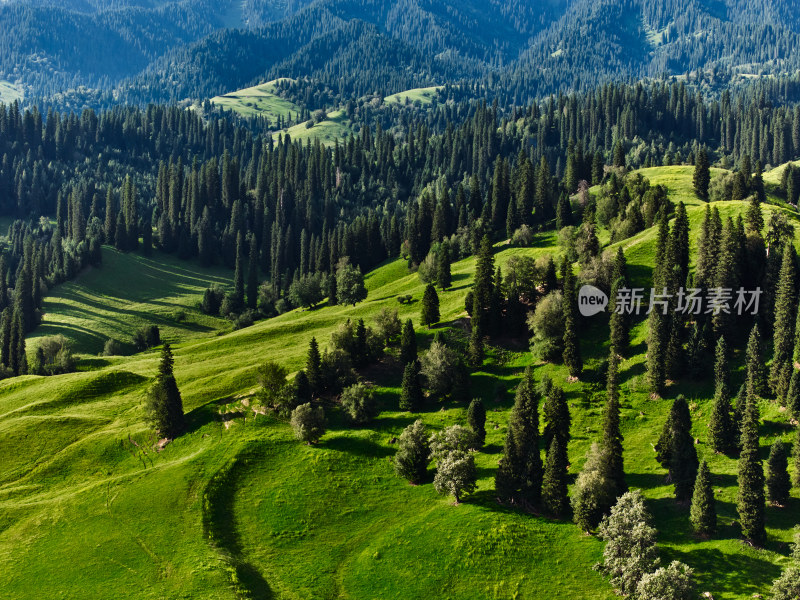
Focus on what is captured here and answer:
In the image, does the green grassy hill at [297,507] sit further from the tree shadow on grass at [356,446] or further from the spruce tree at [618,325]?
the spruce tree at [618,325]

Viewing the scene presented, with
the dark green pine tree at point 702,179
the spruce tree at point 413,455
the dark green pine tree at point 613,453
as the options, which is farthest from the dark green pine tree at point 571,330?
the dark green pine tree at point 702,179

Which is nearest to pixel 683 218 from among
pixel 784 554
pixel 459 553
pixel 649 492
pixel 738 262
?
pixel 738 262

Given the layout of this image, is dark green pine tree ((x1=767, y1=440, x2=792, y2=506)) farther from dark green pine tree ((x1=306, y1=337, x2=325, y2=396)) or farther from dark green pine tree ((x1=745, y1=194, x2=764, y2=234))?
dark green pine tree ((x1=306, y1=337, x2=325, y2=396))

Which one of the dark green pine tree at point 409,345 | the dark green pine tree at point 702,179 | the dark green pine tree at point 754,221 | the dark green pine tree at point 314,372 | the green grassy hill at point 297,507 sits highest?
the dark green pine tree at point 702,179

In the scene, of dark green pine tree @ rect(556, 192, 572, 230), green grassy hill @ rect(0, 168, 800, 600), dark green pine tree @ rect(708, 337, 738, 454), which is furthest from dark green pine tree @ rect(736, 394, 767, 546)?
dark green pine tree @ rect(556, 192, 572, 230)

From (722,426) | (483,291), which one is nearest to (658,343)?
(722,426)
